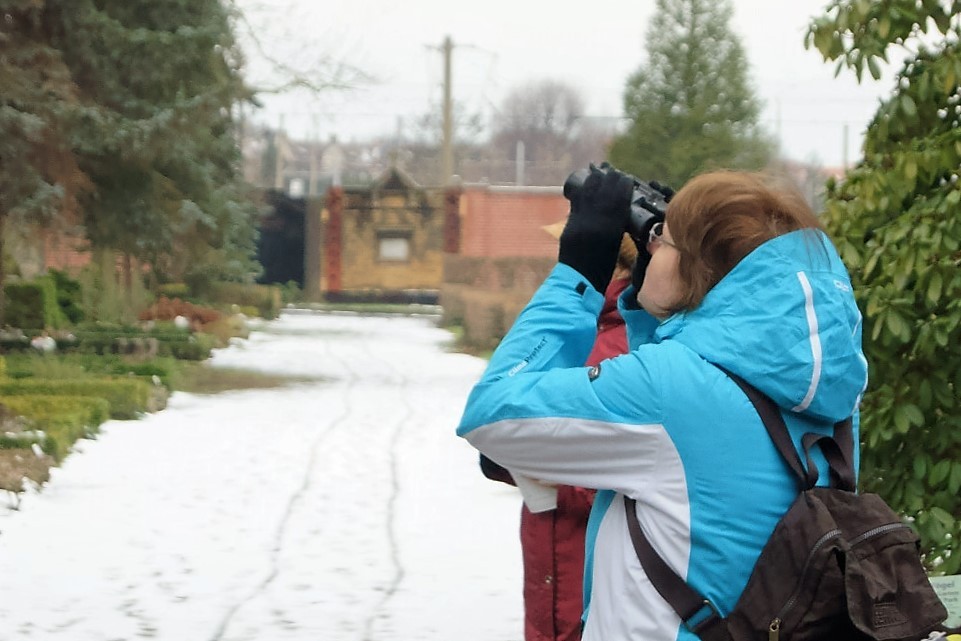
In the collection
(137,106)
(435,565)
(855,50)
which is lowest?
(435,565)

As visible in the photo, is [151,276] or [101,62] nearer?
[101,62]

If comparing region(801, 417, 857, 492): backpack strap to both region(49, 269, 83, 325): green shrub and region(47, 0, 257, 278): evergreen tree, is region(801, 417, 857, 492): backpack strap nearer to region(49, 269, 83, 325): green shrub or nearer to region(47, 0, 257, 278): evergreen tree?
region(47, 0, 257, 278): evergreen tree

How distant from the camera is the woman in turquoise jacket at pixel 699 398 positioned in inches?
62.7

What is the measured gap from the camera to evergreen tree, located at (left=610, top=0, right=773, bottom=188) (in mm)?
25406

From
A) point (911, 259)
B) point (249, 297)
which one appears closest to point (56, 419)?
point (911, 259)

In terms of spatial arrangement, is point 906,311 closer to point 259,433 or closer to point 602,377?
point 602,377

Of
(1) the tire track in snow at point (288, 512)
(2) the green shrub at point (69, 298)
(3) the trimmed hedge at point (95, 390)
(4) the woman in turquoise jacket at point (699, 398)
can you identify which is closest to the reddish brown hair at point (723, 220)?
(4) the woman in turquoise jacket at point (699, 398)

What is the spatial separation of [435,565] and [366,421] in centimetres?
559

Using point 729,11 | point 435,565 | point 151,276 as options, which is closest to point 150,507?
point 435,565

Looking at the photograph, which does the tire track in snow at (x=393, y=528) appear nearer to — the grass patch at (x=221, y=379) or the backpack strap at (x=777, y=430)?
the grass patch at (x=221, y=379)

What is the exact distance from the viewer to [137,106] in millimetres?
14125

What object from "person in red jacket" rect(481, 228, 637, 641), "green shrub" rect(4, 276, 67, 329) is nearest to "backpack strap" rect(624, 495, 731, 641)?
"person in red jacket" rect(481, 228, 637, 641)

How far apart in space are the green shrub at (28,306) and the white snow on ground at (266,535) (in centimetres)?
479

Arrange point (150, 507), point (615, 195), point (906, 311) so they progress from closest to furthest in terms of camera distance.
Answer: point (615, 195), point (906, 311), point (150, 507)
